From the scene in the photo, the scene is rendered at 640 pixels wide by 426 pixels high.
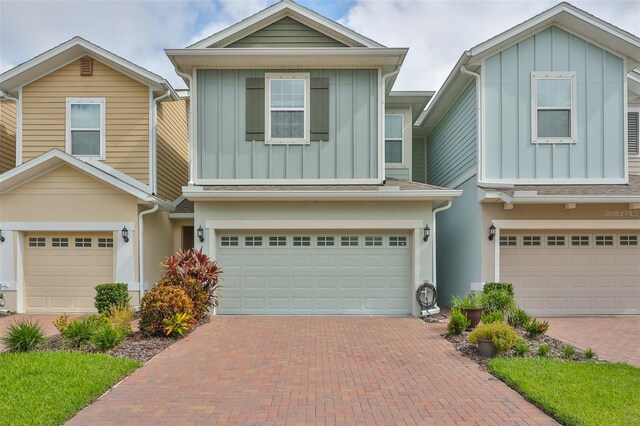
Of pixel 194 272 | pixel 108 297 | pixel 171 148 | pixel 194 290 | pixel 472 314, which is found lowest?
pixel 472 314

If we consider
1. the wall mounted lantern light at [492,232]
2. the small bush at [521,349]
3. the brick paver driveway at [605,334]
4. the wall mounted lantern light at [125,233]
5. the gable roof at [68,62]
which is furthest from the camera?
the gable roof at [68,62]

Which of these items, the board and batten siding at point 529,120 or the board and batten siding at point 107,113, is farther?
the board and batten siding at point 107,113

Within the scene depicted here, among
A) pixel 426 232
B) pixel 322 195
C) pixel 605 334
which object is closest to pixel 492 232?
pixel 426 232

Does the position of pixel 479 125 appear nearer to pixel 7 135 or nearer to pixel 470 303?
pixel 470 303

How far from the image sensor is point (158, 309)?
8.03 meters

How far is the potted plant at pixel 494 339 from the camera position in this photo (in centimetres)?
675

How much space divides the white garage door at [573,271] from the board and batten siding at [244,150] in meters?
4.09

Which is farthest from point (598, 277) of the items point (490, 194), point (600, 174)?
point (490, 194)

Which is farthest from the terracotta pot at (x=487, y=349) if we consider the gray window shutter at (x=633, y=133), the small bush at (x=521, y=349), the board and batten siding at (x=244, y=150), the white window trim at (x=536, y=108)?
the gray window shutter at (x=633, y=133)

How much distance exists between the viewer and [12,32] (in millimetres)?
11273

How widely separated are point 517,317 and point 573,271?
10.0 feet

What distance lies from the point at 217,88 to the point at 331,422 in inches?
343

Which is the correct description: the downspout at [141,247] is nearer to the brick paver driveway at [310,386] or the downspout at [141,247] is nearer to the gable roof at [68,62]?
the brick paver driveway at [310,386]

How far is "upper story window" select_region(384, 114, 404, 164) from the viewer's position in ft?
46.0
